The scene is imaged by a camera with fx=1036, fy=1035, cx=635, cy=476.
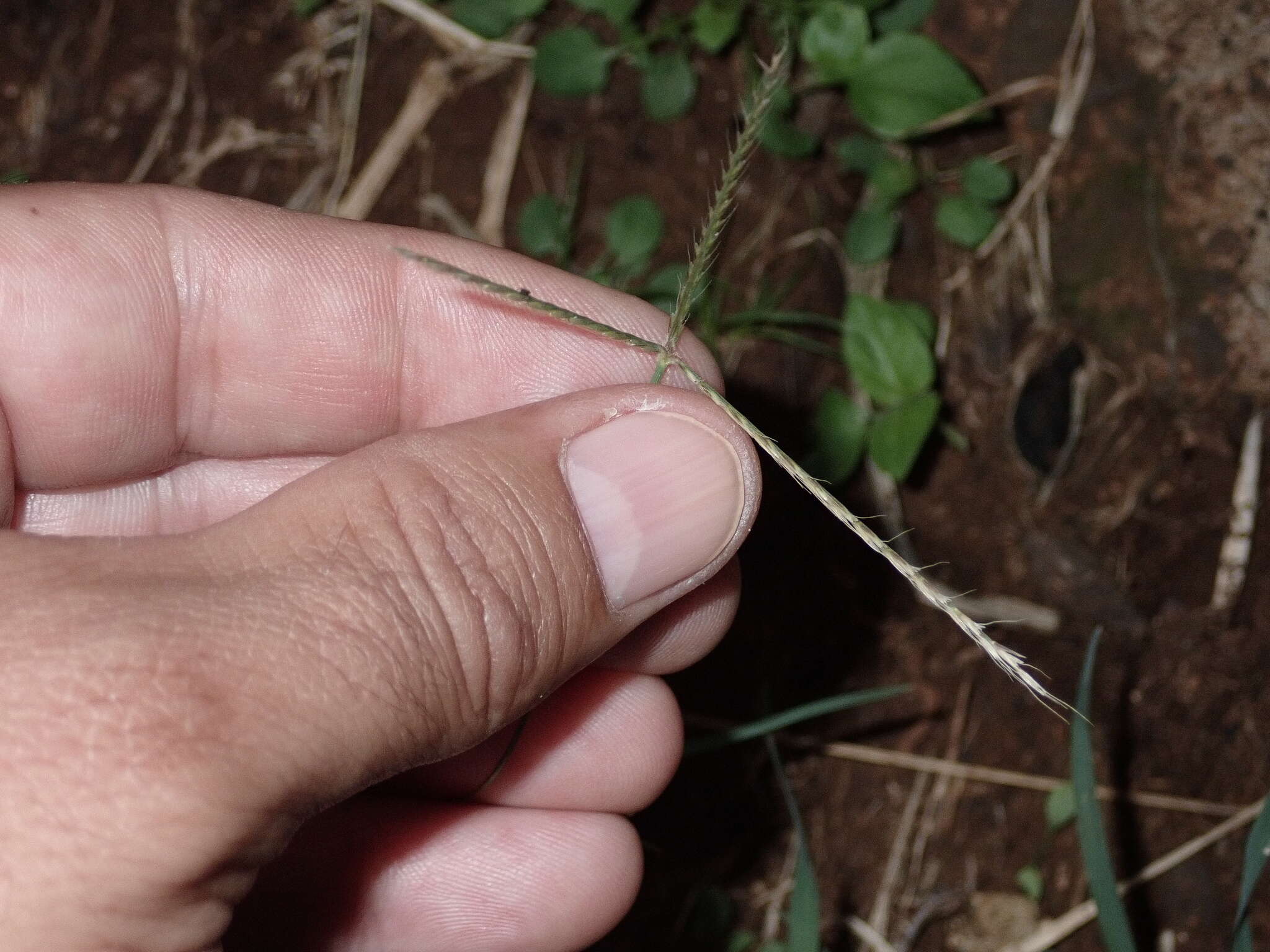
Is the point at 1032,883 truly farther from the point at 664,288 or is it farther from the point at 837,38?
the point at 837,38

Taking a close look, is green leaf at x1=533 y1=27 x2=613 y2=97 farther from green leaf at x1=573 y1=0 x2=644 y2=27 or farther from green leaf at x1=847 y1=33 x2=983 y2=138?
green leaf at x1=847 y1=33 x2=983 y2=138

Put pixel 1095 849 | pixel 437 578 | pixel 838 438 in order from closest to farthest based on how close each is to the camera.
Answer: pixel 437 578 → pixel 1095 849 → pixel 838 438

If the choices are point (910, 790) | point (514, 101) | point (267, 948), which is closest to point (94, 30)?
point (514, 101)

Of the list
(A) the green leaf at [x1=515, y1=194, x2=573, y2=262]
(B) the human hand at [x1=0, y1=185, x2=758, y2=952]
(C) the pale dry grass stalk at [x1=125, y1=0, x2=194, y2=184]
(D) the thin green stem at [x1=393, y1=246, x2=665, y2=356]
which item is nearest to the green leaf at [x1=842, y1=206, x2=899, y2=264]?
(A) the green leaf at [x1=515, y1=194, x2=573, y2=262]

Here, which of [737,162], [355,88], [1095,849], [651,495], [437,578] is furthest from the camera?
[355,88]

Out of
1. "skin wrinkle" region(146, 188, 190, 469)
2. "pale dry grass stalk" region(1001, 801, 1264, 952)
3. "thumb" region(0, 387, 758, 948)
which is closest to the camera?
"thumb" region(0, 387, 758, 948)

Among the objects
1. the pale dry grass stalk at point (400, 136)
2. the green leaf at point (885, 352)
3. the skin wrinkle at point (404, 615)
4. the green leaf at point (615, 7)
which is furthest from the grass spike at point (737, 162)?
the pale dry grass stalk at point (400, 136)

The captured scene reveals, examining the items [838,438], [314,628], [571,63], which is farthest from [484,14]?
[314,628]
